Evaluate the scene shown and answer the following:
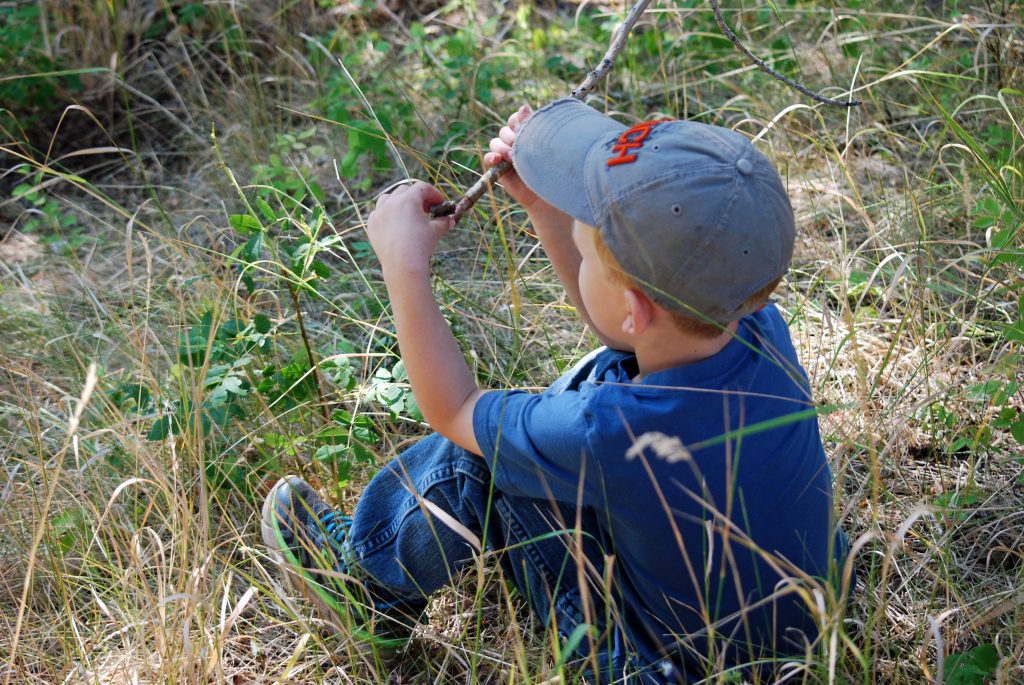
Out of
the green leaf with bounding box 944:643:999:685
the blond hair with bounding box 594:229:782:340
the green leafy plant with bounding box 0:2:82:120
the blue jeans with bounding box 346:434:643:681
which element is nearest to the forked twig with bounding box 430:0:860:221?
the blond hair with bounding box 594:229:782:340

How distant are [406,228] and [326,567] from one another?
56 centimetres

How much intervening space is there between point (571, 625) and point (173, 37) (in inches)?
105

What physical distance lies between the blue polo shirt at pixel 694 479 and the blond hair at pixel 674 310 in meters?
0.04

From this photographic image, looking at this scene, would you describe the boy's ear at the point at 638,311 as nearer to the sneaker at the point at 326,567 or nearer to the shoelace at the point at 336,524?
the sneaker at the point at 326,567

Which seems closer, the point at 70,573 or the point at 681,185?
the point at 681,185

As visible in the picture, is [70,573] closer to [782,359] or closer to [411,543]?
[411,543]

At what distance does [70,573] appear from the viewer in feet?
5.73

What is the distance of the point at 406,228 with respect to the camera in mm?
1451

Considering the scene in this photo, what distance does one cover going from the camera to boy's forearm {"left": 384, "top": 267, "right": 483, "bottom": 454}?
138cm

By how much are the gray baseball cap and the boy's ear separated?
0.07ft

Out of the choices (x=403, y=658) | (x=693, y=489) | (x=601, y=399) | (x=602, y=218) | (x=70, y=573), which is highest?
(x=602, y=218)

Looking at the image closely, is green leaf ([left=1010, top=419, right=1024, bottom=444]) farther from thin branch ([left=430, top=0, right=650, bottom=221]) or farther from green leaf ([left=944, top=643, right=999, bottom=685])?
thin branch ([left=430, top=0, right=650, bottom=221])

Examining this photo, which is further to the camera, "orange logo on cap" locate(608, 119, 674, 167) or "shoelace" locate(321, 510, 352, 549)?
"shoelace" locate(321, 510, 352, 549)

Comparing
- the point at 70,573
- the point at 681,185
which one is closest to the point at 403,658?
the point at 70,573
